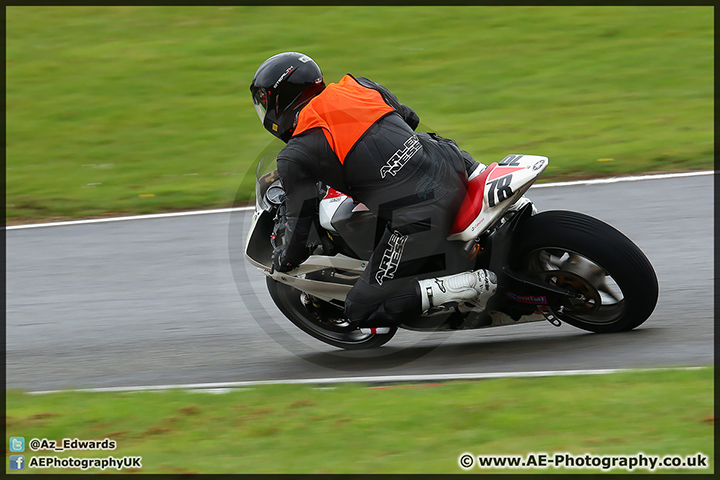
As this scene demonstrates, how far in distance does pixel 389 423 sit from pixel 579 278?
1.41m

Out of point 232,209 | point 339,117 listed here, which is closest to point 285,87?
point 339,117

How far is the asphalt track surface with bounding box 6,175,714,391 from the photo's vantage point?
16.3 feet

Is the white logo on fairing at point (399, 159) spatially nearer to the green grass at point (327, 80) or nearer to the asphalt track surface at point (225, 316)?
the asphalt track surface at point (225, 316)

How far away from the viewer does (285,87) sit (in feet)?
14.8

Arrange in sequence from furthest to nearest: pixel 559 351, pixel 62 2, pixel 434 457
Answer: pixel 62 2, pixel 559 351, pixel 434 457

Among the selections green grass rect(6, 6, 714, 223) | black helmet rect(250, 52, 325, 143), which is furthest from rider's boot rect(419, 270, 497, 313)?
green grass rect(6, 6, 714, 223)

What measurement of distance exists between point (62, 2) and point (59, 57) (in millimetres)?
3256

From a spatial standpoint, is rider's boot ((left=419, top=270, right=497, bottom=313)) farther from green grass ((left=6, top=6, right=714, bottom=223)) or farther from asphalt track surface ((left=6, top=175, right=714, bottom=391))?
green grass ((left=6, top=6, right=714, bottom=223))

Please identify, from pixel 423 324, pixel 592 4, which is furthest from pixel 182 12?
pixel 423 324

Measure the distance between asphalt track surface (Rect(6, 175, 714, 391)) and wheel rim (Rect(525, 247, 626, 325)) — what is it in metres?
0.23

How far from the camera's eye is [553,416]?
381 cm

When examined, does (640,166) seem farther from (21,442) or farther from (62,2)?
(62,2)

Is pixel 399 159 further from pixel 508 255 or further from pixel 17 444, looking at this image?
pixel 17 444

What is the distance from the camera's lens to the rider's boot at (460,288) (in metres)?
4.63
